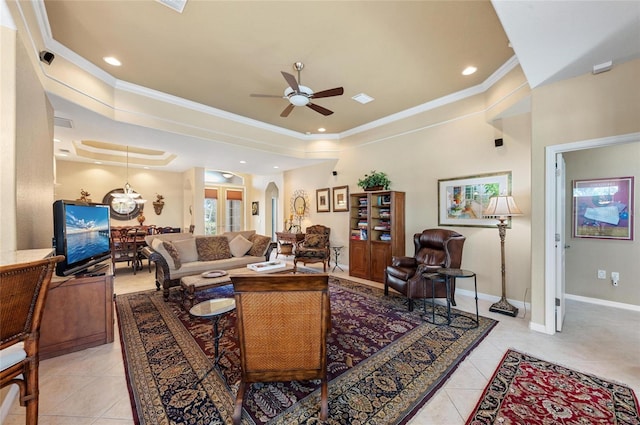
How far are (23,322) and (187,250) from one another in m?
3.42

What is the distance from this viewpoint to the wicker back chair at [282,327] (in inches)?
61.2

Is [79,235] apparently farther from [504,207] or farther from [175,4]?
[504,207]

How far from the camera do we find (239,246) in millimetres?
5008

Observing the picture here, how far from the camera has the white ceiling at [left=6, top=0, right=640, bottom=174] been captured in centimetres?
220

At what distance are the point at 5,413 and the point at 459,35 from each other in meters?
4.82

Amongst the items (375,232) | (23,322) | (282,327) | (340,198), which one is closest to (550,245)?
(375,232)

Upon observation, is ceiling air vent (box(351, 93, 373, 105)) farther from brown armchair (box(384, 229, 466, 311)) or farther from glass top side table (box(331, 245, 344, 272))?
glass top side table (box(331, 245, 344, 272))

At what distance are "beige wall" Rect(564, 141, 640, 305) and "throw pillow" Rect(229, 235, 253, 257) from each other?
535 cm

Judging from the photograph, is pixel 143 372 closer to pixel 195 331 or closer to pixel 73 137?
pixel 195 331

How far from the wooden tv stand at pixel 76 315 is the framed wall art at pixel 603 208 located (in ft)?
20.2

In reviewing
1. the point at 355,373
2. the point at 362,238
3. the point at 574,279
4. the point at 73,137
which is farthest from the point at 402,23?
the point at 73,137

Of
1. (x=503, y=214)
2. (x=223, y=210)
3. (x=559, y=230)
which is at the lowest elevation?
(x=559, y=230)

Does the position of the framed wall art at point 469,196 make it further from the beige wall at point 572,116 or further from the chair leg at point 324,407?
the chair leg at point 324,407

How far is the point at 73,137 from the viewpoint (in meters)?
4.46
